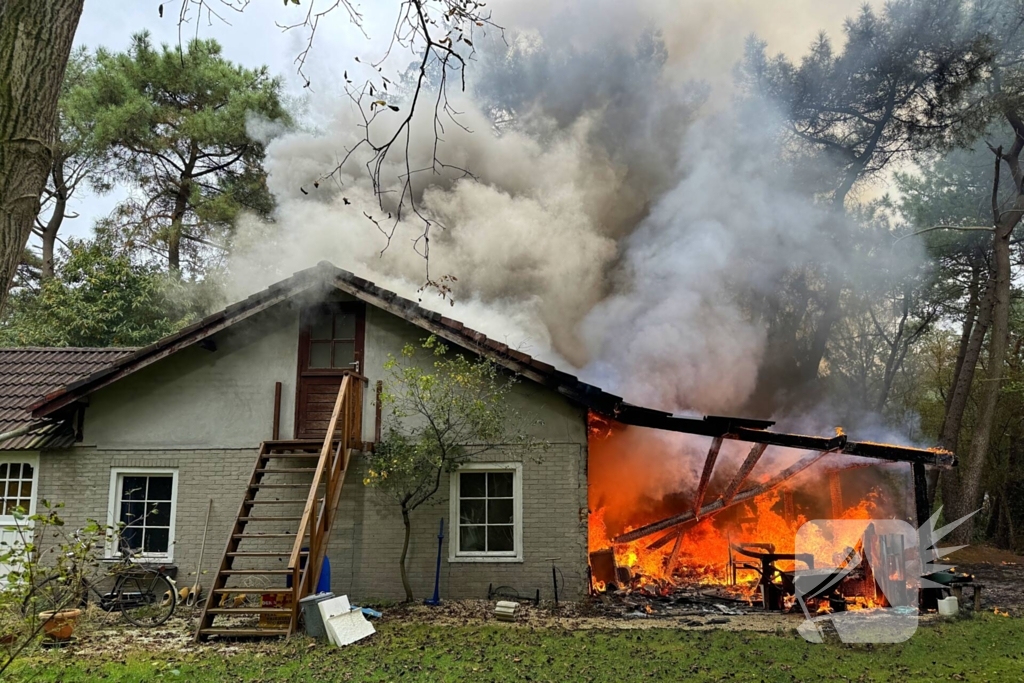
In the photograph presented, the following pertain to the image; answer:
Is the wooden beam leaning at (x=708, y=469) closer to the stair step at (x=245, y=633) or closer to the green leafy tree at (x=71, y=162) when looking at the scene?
the stair step at (x=245, y=633)

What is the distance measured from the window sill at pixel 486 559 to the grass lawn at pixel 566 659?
176 centimetres

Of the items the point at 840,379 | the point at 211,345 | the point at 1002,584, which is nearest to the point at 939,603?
the point at 1002,584

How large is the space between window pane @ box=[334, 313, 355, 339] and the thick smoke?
148 inches

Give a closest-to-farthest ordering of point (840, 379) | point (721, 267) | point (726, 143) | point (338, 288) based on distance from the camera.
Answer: point (338, 288)
point (721, 267)
point (726, 143)
point (840, 379)

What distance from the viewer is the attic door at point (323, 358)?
11625 millimetres

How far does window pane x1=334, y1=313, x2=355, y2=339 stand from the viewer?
1202cm

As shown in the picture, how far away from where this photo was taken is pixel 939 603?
10.3m

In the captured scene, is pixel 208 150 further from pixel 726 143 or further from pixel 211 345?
pixel 726 143

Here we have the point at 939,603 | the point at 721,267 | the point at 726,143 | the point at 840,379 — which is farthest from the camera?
the point at 840,379

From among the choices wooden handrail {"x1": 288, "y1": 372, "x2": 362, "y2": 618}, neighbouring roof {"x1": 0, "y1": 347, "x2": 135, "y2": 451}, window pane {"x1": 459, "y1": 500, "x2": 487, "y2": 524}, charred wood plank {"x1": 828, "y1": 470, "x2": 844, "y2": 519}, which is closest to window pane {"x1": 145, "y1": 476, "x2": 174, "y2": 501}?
neighbouring roof {"x1": 0, "y1": 347, "x2": 135, "y2": 451}

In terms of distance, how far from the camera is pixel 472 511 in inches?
449

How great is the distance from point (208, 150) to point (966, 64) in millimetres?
21367

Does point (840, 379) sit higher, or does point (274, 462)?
point (840, 379)

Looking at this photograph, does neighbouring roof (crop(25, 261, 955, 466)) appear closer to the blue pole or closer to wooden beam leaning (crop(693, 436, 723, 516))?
wooden beam leaning (crop(693, 436, 723, 516))
